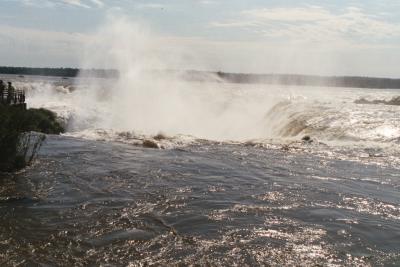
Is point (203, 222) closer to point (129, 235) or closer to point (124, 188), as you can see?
point (129, 235)

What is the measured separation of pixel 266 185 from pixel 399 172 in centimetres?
536

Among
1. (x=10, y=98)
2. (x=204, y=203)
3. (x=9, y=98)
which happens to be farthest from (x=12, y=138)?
(x=10, y=98)

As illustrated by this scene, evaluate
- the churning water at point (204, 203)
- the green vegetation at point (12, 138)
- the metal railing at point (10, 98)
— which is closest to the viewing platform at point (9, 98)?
the metal railing at point (10, 98)

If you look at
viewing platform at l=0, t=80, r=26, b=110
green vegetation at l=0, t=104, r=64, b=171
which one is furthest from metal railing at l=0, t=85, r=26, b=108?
green vegetation at l=0, t=104, r=64, b=171

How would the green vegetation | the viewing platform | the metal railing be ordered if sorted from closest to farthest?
1. the green vegetation
2. the viewing platform
3. the metal railing

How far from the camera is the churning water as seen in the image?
282 inches

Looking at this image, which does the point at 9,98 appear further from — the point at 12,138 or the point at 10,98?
the point at 12,138

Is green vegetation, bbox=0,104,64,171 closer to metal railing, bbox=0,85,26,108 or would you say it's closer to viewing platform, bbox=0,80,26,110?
viewing platform, bbox=0,80,26,110

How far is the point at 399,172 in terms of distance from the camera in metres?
14.7

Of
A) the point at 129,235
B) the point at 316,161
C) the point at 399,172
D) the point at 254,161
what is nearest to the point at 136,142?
the point at 254,161

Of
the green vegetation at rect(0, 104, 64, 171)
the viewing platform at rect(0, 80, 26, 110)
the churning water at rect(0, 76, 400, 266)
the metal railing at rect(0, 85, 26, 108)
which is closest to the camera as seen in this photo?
the churning water at rect(0, 76, 400, 266)

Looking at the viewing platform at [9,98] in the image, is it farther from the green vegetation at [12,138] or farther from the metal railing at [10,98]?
the green vegetation at [12,138]

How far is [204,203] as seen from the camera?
10.0 m

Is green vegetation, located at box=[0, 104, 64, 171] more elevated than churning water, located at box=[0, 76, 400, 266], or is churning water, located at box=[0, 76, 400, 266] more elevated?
green vegetation, located at box=[0, 104, 64, 171]
